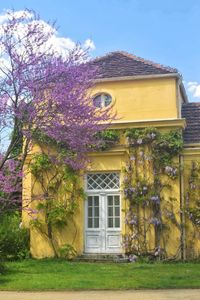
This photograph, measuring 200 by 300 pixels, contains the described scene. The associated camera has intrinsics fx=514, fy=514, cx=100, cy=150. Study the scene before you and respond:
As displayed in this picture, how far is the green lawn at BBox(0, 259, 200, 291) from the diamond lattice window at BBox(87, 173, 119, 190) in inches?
118

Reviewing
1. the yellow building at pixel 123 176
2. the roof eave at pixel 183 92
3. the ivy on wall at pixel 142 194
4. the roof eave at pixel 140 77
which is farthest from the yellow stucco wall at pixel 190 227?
the roof eave at pixel 183 92

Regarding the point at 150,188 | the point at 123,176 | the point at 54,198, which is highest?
the point at 123,176

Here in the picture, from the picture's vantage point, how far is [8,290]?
11.3 metres

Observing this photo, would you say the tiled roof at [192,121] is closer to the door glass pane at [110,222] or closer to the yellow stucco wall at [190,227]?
the yellow stucco wall at [190,227]

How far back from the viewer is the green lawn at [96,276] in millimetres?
11439

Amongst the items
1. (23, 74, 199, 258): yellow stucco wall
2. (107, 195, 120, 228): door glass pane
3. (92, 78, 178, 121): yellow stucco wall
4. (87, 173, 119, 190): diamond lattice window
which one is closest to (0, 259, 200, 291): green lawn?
(23, 74, 199, 258): yellow stucco wall

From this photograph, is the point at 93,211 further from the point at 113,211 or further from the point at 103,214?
the point at 113,211

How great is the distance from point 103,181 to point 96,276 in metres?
5.76

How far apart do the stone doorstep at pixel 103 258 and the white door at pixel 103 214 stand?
0.30 meters

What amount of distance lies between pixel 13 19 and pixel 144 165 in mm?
7912

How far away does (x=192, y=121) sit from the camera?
19234 mm

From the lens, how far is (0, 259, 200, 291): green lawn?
11439mm
